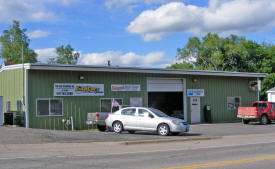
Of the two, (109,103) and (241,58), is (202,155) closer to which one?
(109,103)

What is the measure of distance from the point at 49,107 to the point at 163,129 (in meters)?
8.37

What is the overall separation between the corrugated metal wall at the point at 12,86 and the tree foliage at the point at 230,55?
41.3 metres

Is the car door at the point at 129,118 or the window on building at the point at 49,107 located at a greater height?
the window on building at the point at 49,107

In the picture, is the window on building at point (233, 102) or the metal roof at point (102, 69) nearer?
the metal roof at point (102, 69)

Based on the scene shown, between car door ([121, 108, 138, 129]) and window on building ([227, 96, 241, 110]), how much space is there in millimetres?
15531

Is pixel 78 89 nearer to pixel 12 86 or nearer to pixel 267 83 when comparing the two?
pixel 12 86

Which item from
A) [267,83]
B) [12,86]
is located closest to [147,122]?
[12,86]

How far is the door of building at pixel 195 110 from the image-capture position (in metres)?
30.9

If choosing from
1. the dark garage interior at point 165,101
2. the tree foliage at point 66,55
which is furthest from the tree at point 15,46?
the dark garage interior at point 165,101

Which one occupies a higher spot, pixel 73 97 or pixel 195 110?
pixel 73 97

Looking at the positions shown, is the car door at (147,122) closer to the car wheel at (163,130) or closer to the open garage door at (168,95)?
the car wheel at (163,130)

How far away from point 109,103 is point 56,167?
16.6 metres

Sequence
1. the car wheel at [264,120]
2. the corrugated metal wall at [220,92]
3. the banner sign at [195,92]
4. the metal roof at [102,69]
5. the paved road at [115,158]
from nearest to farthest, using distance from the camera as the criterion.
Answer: the paved road at [115,158] < the metal roof at [102,69] < the car wheel at [264,120] < the banner sign at [195,92] < the corrugated metal wall at [220,92]

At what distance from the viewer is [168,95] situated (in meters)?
35.6
